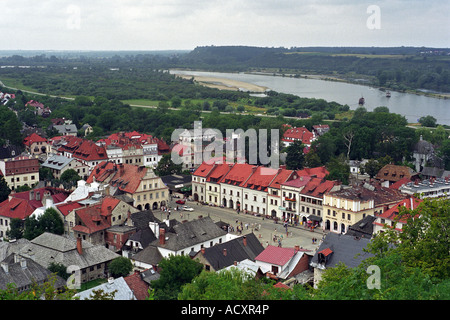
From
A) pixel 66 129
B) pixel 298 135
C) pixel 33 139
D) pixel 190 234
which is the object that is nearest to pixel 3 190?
pixel 190 234

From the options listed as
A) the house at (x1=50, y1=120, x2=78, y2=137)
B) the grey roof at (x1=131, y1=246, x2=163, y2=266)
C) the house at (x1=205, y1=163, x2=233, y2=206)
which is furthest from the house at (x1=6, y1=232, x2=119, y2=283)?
the house at (x1=50, y1=120, x2=78, y2=137)

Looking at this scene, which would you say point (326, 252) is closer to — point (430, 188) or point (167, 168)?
point (430, 188)

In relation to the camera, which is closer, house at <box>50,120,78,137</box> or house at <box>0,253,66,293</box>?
house at <box>0,253,66,293</box>

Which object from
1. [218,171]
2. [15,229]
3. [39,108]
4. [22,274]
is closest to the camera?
[22,274]

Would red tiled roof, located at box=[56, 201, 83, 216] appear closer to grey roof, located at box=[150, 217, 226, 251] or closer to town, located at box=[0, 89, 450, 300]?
town, located at box=[0, 89, 450, 300]

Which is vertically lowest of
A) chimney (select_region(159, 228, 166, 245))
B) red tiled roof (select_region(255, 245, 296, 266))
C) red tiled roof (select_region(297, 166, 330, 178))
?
red tiled roof (select_region(255, 245, 296, 266))

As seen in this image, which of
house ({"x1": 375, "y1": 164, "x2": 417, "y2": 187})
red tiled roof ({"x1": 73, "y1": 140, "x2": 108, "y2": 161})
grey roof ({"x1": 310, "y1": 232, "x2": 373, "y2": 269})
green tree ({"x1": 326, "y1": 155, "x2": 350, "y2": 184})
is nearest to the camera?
grey roof ({"x1": 310, "y1": 232, "x2": 373, "y2": 269})
